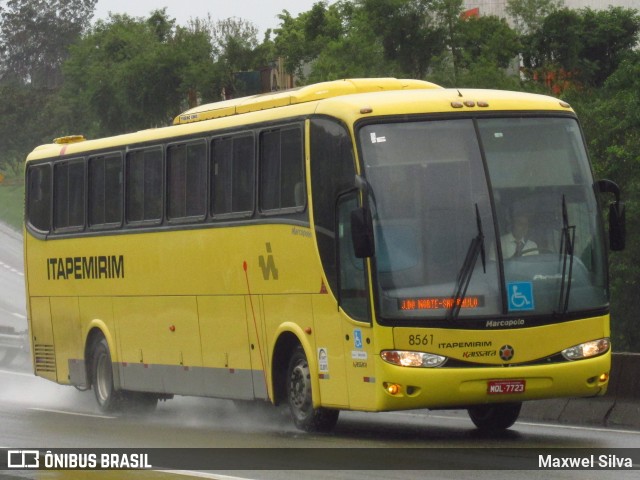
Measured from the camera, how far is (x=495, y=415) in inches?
629

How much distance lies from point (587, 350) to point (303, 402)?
290 cm

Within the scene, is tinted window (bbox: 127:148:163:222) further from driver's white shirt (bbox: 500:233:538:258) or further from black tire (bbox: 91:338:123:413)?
driver's white shirt (bbox: 500:233:538:258)

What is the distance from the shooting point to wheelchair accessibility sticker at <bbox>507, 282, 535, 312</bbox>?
14.0m

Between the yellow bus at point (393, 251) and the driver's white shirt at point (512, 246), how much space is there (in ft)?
0.04

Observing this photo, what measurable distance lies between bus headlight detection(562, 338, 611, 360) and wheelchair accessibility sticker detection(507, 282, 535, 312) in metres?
0.58

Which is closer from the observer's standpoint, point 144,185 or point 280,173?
point 280,173

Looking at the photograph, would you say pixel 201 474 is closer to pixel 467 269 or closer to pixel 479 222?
pixel 467 269

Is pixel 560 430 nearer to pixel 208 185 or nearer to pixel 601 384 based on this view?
pixel 601 384

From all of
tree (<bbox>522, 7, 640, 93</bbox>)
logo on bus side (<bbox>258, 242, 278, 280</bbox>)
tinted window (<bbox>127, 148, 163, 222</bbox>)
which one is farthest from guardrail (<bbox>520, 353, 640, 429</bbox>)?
tree (<bbox>522, 7, 640, 93</bbox>)

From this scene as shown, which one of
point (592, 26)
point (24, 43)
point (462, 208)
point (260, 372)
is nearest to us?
point (462, 208)

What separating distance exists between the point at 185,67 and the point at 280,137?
54.5 metres

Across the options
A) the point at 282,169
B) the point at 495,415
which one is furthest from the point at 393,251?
the point at 495,415

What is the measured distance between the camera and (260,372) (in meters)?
16.5

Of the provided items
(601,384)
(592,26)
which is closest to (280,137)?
(601,384)
